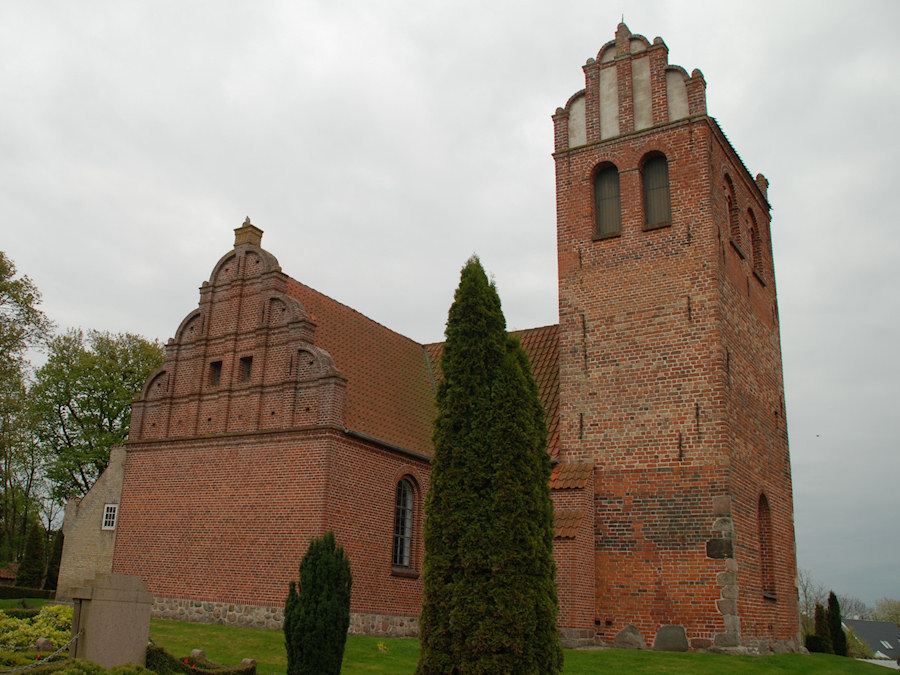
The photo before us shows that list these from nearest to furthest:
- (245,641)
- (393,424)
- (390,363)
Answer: (245,641) → (393,424) → (390,363)

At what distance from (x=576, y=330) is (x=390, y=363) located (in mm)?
6215

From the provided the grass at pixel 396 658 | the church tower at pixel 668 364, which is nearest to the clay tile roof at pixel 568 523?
the church tower at pixel 668 364

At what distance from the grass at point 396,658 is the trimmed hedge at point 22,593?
12.9 meters

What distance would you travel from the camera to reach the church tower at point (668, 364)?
1709 centimetres

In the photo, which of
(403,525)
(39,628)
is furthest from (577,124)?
(39,628)

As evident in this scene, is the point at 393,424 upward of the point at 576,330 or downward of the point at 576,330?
downward

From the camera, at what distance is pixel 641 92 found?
66.9 ft

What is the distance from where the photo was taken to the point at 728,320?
61.5 feet

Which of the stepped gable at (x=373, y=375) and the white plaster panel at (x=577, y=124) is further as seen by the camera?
the white plaster panel at (x=577, y=124)

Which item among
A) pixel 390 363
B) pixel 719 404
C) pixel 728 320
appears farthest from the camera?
pixel 390 363

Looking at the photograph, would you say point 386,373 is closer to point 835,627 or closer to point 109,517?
point 109,517

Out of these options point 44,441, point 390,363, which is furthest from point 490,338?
point 44,441

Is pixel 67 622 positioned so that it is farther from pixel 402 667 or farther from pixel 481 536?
pixel 481 536

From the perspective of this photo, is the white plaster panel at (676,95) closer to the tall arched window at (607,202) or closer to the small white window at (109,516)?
the tall arched window at (607,202)
